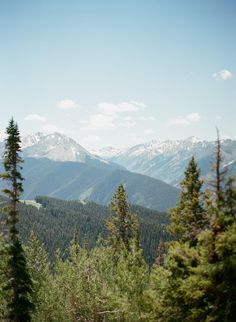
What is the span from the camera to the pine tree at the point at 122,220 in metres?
52.8

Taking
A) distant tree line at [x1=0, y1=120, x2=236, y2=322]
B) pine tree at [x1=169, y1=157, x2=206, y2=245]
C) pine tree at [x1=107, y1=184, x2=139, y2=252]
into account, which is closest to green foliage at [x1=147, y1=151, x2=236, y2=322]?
→ distant tree line at [x1=0, y1=120, x2=236, y2=322]

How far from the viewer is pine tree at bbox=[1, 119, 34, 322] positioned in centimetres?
3319

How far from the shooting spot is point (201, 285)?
20516mm

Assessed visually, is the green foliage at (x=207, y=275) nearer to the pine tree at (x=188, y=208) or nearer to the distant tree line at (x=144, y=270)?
the distant tree line at (x=144, y=270)

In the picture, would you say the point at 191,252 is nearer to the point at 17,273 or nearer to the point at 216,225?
the point at 216,225

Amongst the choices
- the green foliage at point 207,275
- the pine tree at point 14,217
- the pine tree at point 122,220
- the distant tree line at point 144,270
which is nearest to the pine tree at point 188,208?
the distant tree line at point 144,270

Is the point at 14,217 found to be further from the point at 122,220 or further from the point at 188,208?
the point at 122,220

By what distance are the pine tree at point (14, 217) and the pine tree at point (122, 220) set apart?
19.9m

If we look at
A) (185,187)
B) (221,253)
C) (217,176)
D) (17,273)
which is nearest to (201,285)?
(221,253)

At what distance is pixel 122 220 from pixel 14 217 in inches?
874

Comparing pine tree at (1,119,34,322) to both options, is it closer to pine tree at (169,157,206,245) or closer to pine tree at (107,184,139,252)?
pine tree at (169,157,206,245)

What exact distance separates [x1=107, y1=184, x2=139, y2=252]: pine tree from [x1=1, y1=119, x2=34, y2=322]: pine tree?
65.3 feet

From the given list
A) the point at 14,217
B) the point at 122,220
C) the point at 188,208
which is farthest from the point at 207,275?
the point at 122,220

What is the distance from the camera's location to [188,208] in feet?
97.2
